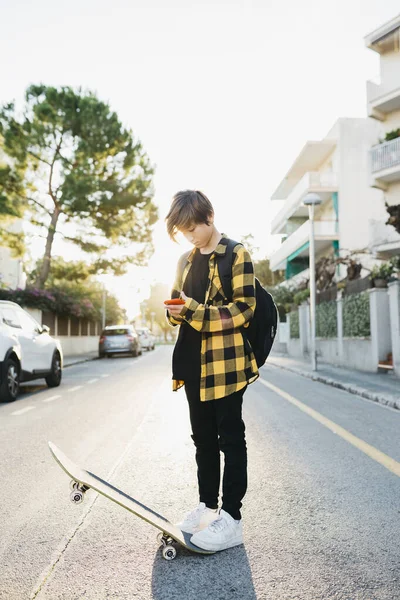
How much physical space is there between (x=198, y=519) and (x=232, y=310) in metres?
1.14

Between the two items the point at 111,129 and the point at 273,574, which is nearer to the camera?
the point at 273,574

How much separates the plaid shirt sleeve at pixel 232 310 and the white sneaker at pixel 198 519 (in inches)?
39.1

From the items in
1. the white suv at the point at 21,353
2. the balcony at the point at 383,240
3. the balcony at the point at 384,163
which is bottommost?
the white suv at the point at 21,353

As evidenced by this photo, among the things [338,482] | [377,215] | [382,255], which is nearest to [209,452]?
[338,482]

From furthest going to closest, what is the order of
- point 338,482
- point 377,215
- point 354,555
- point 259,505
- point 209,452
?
point 377,215, point 338,482, point 259,505, point 209,452, point 354,555

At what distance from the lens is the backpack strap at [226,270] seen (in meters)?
3.12

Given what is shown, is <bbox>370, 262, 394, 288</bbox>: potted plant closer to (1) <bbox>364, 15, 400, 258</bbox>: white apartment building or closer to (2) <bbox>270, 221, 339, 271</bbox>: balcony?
(1) <bbox>364, 15, 400, 258</bbox>: white apartment building

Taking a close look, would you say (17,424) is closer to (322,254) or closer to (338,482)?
(338,482)

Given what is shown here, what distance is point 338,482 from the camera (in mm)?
4492

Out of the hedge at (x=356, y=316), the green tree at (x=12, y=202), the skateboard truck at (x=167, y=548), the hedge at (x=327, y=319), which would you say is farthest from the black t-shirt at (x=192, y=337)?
the green tree at (x=12, y=202)

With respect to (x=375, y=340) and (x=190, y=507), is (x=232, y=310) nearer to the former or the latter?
(x=190, y=507)

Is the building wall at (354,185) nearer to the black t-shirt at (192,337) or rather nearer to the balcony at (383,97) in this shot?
the balcony at (383,97)

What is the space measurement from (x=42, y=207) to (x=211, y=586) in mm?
27493

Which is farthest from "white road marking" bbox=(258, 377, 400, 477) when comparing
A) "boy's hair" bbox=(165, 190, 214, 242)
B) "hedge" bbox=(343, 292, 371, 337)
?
"hedge" bbox=(343, 292, 371, 337)
